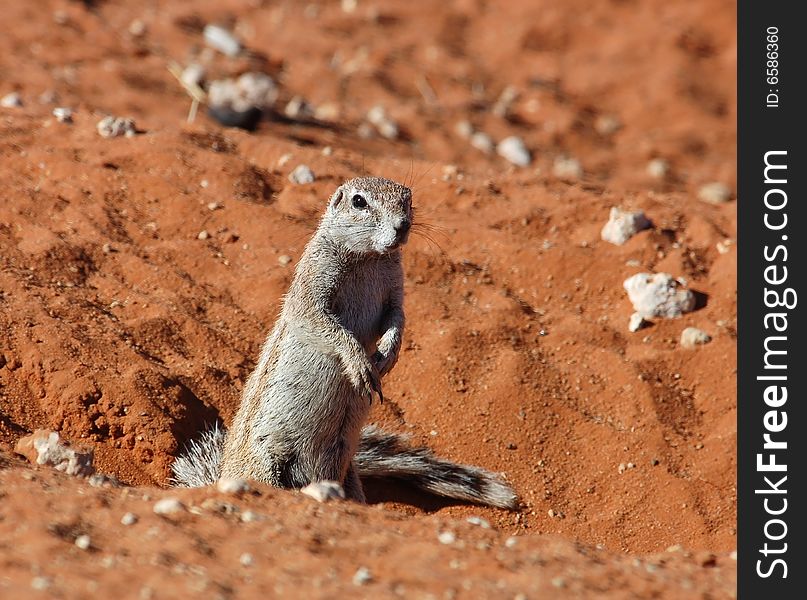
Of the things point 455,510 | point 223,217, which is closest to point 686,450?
point 455,510

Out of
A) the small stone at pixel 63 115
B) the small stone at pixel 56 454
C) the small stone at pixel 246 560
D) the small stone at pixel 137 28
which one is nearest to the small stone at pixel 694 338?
the small stone at pixel 56 454

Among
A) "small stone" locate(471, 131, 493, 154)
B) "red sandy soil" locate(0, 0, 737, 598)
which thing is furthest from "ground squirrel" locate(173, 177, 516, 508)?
"small stone" locate(471, 131, 493, 154)

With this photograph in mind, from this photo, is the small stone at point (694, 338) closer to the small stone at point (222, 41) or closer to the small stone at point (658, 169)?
the small stone at point (658, 169)

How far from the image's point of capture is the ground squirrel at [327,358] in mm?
4957

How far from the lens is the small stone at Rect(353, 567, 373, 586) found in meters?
3.32

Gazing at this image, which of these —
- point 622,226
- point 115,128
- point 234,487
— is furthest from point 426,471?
point 115,128

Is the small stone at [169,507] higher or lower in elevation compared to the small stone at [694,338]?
lower

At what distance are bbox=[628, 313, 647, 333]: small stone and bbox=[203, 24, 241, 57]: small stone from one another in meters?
5.97

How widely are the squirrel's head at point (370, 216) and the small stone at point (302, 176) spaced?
2216mm

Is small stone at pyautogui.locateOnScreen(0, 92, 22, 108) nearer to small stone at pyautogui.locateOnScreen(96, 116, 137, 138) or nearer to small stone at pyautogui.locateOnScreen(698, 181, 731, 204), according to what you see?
small stone at pyautogui.locateOnScreen(96, 116, 137, 138)

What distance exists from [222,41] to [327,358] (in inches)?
275

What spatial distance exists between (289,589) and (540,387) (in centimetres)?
324
